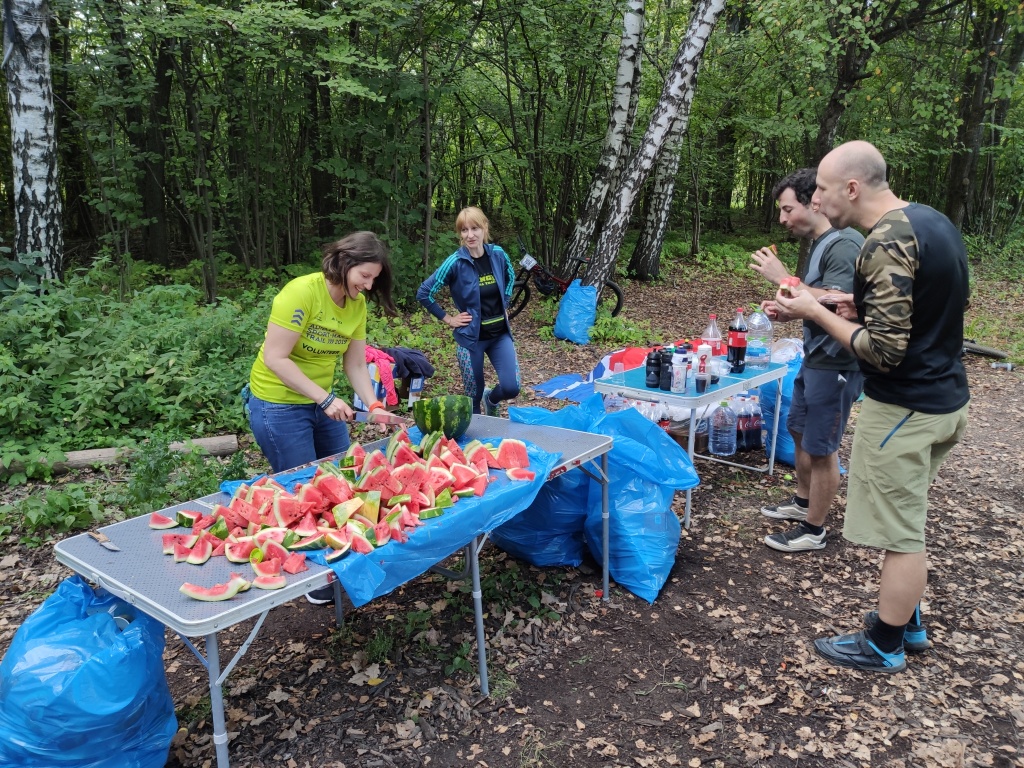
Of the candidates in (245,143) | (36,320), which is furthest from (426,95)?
(36,320)

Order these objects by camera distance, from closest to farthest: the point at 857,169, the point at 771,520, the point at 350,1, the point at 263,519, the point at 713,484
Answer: the point at 263,519 → the point at 857,169 → the point at 771,520 → the point at 713,484 → the point at 350,1

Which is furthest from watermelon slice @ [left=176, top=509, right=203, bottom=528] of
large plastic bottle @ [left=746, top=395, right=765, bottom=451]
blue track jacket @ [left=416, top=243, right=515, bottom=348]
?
large plastic bottle @ [left=746, top=395, right=765, bottom=451]

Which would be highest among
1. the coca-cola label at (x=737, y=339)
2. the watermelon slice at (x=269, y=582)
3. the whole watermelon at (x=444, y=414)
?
the coca-cola label at (x=737, y=339)

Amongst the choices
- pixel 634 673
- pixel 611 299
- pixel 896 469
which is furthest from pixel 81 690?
pixel 611 299

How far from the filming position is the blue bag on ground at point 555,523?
4.10 m

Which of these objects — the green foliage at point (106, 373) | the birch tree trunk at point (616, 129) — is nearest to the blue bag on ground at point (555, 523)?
the green foliage at point (106, 373)

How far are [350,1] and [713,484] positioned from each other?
7022mm

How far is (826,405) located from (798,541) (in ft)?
3.00

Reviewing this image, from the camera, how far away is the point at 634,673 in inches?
132

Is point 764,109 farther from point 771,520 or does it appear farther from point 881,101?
point 771,520

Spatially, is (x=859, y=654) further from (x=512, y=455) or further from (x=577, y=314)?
(x=577, y=314)

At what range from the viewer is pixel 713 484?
552 cm

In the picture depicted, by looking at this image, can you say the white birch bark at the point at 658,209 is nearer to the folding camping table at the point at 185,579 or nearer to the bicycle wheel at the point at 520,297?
the bicycle wheel at the point at 520,297

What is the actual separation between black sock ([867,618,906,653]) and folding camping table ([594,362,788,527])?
1.53 m
